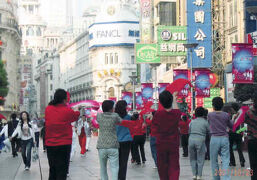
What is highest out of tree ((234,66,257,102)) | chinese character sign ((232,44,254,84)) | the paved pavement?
chinese character sign ((232,44,254,84))

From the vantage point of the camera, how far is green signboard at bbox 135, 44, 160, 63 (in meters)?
46.9

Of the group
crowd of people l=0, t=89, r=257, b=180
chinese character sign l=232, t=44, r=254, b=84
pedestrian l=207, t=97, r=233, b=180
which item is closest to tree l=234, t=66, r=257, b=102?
chinese character sign l=232, t=44, r=254, b=84

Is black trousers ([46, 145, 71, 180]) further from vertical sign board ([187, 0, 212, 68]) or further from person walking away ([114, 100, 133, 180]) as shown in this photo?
vertical sign board ([187, 0, 212, 68])

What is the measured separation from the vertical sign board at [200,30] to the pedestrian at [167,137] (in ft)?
100

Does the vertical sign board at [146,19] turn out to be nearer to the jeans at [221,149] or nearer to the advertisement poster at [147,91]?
the advertisement poster at [147,91]

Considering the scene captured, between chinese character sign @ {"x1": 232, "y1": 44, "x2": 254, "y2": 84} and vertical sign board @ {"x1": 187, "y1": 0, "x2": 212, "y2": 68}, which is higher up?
vertical sign board @ {"x1": 187, "y1": 0, "x2": 212, "y2": 68}

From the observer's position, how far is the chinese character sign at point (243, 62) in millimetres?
27938

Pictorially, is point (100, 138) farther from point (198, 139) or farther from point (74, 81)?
point (74, 81)

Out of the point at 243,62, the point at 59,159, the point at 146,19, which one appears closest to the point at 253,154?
the point at 59,159

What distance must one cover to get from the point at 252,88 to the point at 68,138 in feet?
74.7

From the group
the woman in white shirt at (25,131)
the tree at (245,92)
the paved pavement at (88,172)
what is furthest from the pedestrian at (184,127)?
the tree at (245,92)

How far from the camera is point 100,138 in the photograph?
11.3 m

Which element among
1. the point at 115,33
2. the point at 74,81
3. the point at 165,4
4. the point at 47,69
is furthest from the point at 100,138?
the point at 47,69

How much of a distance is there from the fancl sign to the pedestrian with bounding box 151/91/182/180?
9423cm
